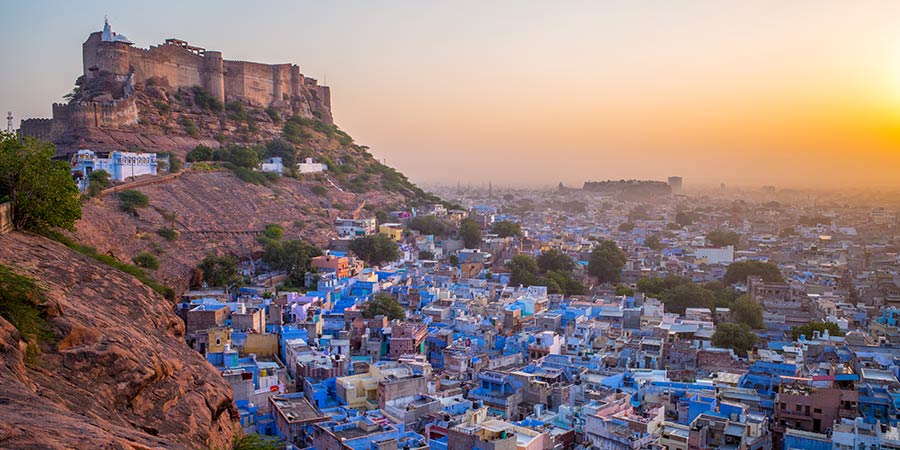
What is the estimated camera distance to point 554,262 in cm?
2406

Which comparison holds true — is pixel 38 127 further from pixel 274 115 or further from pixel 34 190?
pixel 34 190

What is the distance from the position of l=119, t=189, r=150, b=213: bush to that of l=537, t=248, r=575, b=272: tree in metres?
12.2

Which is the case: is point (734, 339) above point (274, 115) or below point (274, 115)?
below

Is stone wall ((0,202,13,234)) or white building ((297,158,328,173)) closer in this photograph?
stone wall ((0,202,13,234))

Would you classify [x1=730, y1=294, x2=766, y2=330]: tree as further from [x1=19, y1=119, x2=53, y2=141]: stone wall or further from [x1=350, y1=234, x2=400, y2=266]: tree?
[x1=19, y1=119, x2=53, y2=141]: stone wall

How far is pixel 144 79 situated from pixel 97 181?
828 centimetres

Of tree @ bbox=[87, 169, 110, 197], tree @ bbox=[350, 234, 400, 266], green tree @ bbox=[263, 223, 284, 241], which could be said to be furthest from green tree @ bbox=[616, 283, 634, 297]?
tree @ bbox=[87, 169, 110, 197]

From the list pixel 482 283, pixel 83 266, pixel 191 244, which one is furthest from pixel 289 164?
pixel 83 266

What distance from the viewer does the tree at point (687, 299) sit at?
62.6 ft

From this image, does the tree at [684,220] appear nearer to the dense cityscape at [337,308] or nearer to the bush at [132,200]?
the dense cityscape at [337,308]

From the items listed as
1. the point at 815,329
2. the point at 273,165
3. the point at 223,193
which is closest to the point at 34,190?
the point at 815,329

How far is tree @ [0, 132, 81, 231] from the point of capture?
6973 millimetres

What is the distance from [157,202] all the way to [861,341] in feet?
58.6

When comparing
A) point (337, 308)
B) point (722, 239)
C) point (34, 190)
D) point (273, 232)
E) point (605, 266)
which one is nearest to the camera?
point (34, 190)
